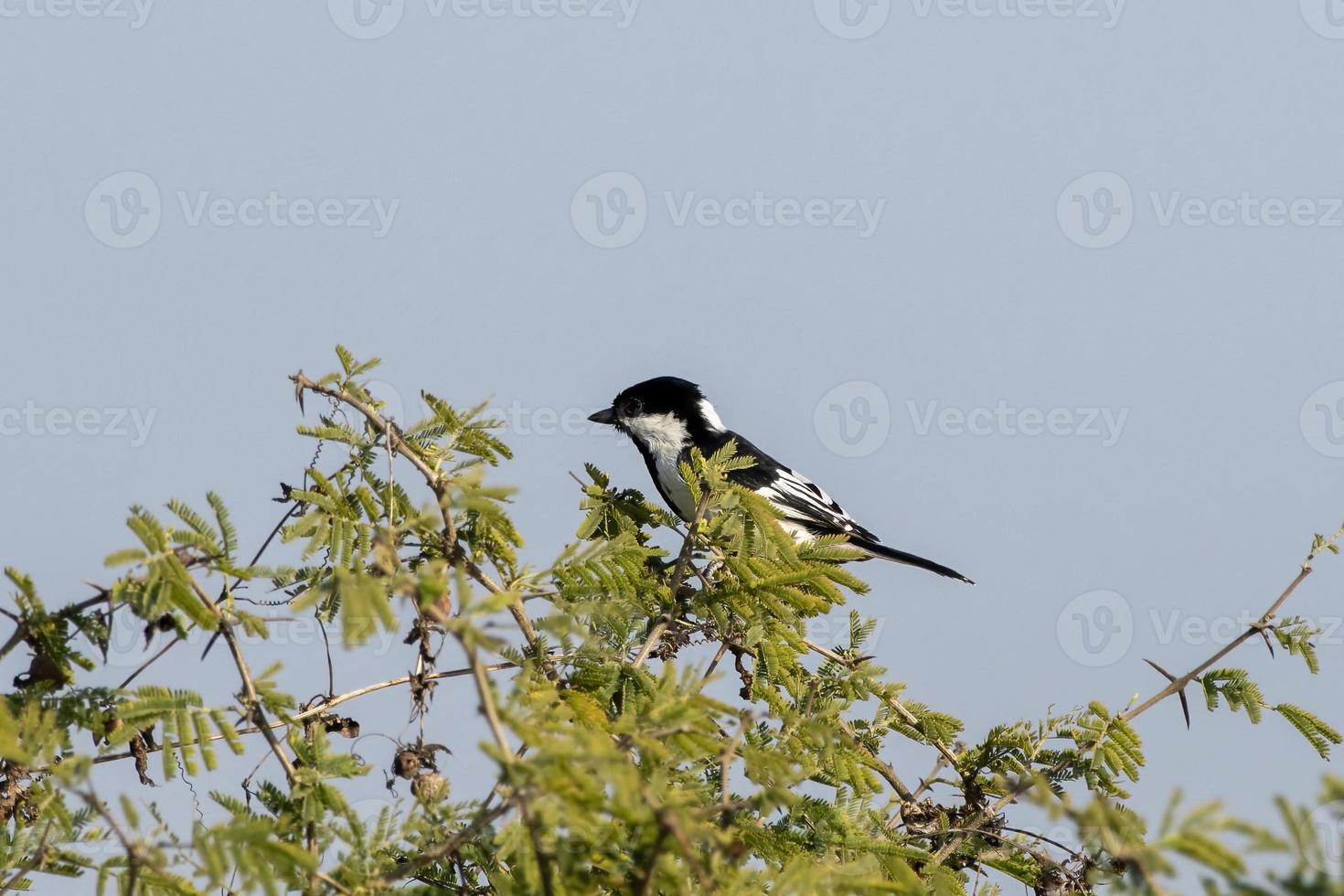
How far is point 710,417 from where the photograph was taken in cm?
1052

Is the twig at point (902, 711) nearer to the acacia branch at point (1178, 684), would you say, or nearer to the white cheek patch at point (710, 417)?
the acacia branch at point (1178, 684)

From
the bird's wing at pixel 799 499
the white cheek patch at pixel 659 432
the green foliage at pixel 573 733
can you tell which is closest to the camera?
the green foliage at pixel 573 733

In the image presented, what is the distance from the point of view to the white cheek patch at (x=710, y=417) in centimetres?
1039

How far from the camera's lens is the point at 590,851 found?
124 inches

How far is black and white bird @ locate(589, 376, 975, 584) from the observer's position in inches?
377

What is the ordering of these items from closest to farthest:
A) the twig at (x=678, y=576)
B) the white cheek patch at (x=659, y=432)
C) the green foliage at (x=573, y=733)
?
the green foliage at (x=573, y=733)
the twig at (x=678, y=576)
the white cheek patch at (x=659, y=432)

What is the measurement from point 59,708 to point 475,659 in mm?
1798

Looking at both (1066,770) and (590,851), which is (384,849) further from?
(1066,770)

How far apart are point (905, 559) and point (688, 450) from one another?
168cm

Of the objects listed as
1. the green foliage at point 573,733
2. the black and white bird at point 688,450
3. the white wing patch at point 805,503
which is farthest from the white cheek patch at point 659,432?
the green foliage at point 573,733

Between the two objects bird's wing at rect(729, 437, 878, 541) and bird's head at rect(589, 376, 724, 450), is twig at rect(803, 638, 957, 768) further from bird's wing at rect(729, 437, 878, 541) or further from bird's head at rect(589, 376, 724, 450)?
bird's head at rect(589, 376, 724, 450)

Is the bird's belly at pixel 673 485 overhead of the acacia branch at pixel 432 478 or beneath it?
overhead

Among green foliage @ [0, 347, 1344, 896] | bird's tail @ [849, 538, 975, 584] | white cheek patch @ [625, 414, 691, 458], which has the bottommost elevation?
green foliage @ [0, 347, 1344, 896]

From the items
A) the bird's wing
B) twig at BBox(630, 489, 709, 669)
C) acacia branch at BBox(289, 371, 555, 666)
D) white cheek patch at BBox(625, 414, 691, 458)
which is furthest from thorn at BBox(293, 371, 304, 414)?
white cheek patch at BBox(625, 414, 691, 458)
